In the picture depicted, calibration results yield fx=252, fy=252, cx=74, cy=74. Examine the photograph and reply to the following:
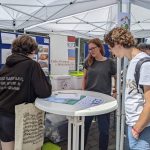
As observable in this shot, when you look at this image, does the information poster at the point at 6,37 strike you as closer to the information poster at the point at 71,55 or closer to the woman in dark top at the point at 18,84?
the woman in dark top at the point at 18,84

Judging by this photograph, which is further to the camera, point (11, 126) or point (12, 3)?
point (12, 3)

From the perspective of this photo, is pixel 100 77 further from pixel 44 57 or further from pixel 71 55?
pixel 71 55

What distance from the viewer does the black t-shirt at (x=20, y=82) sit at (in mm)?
2133

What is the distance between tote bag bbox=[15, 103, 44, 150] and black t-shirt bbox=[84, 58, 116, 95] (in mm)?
898

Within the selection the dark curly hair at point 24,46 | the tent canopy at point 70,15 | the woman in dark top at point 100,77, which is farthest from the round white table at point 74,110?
the tent canopy at point 70,15

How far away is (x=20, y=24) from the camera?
586cm

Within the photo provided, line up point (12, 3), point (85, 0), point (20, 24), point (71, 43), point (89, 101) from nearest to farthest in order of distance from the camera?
1. point (89, 101)
2. point (85, 0)
3. point (12, 3)
4. point (20, 24)
5. point (71, 43)

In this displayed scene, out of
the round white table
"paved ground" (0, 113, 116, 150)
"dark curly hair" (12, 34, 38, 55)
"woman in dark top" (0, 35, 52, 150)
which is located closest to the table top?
the round white table

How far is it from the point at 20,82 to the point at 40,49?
2220 mm

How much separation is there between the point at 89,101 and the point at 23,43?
0.79 metres

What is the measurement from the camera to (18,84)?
6.98 feet

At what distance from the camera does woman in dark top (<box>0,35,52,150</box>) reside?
2135 millimetres

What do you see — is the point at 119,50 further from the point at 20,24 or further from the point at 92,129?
the point at 20,24

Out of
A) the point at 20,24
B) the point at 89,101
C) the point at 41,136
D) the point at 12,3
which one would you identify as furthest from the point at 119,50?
the point at 20,24
